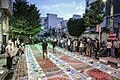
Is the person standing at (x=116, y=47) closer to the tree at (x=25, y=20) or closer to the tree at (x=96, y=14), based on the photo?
the tree at (x=96, y=14)

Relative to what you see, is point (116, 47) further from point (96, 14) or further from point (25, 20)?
point (25, 20)

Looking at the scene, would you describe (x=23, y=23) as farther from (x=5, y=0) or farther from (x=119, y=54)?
(x=119, y=54)

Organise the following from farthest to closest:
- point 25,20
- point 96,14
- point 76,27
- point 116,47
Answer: point 76,27, point 25,20, point 96,14, point 116,47

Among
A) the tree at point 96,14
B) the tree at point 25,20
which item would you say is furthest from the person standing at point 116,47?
the tree at point 25,20

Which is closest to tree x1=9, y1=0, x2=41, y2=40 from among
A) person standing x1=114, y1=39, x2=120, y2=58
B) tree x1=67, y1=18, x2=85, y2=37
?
tree x1=67, y1=18, x2=85, y2=37

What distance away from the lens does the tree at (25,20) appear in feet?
160

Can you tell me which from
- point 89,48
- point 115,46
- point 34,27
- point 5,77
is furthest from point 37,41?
point 5,77

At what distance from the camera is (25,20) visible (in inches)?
1951

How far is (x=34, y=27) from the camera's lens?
51312 millimetres

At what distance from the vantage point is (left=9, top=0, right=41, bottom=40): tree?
4891cm

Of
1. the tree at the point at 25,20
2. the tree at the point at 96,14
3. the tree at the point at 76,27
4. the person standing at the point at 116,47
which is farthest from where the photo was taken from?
the tree at the point at 76,27

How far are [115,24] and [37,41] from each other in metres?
25.2

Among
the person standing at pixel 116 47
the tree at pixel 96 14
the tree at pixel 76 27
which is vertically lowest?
the person standing at pixel 116 47

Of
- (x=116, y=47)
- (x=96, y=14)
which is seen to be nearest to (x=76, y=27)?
(x=96, y=14)
